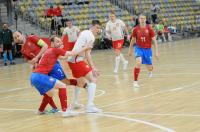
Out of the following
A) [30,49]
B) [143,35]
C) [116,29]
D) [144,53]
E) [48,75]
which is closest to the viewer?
[48,75]

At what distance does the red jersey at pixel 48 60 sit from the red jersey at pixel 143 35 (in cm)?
492

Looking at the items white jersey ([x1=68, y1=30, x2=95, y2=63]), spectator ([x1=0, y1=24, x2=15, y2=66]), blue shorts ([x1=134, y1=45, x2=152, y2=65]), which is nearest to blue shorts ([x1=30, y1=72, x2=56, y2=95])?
white jersey ([x1=68, y1=30, x2=95, y2=63])

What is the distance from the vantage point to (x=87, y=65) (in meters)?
10.3

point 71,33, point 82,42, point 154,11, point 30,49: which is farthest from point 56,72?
point 154,11

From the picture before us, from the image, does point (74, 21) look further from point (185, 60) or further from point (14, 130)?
point (14, 130)

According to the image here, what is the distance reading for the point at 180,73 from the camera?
16.3 metres

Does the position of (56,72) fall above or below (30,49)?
below

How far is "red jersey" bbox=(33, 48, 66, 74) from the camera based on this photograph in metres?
9.83

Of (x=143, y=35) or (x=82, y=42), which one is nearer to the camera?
(x=82, y=42)

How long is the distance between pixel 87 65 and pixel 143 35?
14.6 ft

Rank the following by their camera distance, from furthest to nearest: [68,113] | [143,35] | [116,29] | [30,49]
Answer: [116,29]
[143,35]
[30,49]
[68,113]

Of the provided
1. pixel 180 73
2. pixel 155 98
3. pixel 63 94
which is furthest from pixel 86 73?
pixel 180 73

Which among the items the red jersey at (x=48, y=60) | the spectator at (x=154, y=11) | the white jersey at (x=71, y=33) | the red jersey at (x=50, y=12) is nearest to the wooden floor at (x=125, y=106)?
the red jersey at (x=48, y=60)

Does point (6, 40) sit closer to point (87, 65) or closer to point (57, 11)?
point (57, 11)
